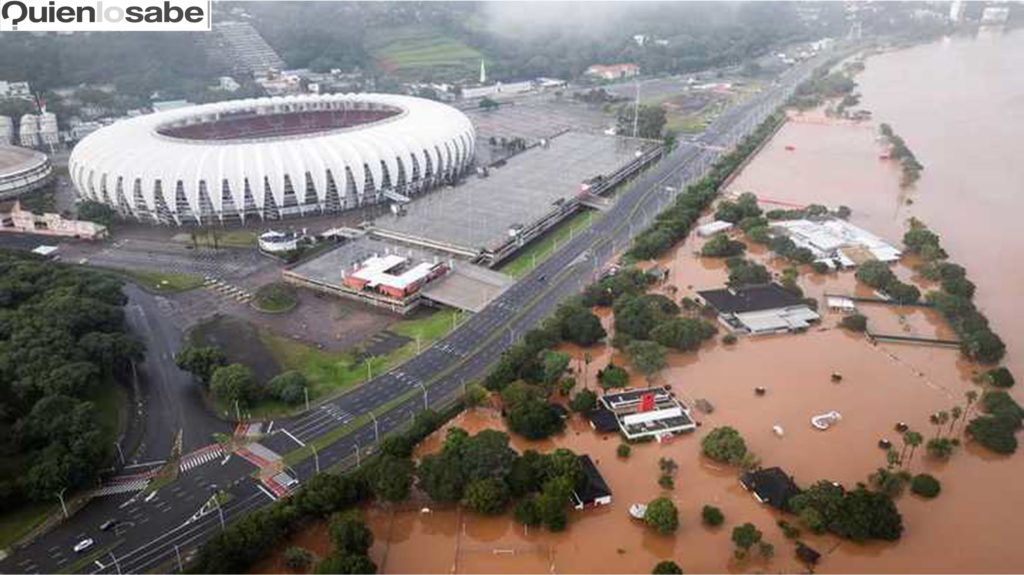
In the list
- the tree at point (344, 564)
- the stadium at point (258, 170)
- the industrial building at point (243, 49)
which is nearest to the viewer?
the tree at point (344, 564)

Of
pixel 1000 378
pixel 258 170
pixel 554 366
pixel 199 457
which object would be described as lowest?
pixel 199 457

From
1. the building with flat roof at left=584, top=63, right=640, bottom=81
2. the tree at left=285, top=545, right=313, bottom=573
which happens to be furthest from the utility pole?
the building with flat roof at left=584, top=63, right=640, bottom=81

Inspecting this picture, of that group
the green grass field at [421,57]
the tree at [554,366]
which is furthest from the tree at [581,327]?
the green grass field at [421,57]

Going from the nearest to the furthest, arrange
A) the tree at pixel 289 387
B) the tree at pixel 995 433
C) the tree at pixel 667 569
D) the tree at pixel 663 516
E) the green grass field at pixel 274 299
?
the tree at pixel 667 569
the tree at pixel 663 516
the tree at pixel 995 433
the tree at pixel 289 387
the green grass field at pixel 274 299

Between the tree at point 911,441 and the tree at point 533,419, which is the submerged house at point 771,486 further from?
the tree at point 533,419

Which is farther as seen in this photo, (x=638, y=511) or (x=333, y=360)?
(x=333, y=360)

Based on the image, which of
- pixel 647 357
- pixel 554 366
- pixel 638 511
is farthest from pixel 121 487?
pixel 647 357

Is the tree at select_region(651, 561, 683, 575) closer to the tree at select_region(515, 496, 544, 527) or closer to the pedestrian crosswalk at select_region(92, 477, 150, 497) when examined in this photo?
the tree at select_region(515, 496, 544, 527)

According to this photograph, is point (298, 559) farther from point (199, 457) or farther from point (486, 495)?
point (199, 457)
